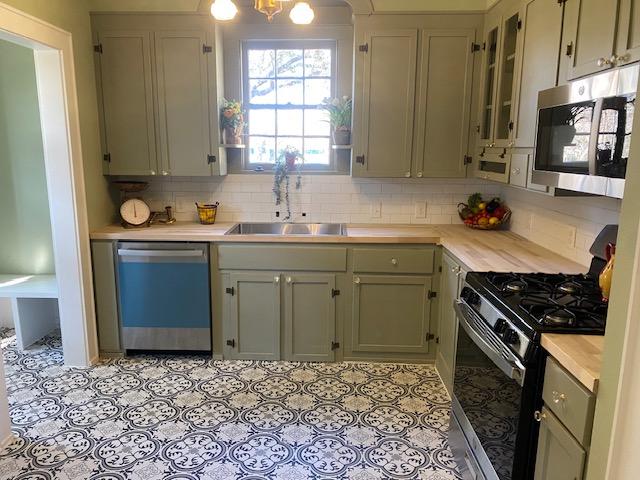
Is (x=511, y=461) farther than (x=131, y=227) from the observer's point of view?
No

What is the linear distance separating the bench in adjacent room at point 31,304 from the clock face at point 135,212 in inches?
28.8

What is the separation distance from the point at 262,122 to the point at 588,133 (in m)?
2.67

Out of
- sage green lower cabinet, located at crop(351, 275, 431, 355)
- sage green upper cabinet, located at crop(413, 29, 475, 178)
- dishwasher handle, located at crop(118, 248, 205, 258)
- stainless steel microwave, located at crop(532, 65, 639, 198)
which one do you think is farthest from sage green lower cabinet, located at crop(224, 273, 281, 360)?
stainless steel microwave, located at crop(532, 65, 639, 198)

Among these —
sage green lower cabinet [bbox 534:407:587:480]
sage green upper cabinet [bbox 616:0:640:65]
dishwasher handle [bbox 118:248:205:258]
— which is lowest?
sage green lower cabinet [bbox 534:407:587:480]

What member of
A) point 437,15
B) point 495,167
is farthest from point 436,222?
point 437,15

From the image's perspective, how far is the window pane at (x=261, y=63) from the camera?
381 centimetres

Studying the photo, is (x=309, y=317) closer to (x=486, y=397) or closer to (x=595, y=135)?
(x=486, y=397)

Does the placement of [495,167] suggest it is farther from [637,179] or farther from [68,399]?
[68,399]

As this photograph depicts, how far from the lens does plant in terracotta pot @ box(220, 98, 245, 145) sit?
141 inches

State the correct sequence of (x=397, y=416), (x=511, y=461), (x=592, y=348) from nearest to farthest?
(x=592, y=348), (x=511, y=461), (x=397, y=416)

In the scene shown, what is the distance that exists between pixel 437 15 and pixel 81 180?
275 centimetres

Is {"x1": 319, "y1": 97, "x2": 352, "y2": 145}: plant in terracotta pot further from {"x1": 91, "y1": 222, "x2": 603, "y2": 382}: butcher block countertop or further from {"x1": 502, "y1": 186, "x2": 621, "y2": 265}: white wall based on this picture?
{"x1": 502, "y1": 186, "x2": 621, "y2": 265}: white wall

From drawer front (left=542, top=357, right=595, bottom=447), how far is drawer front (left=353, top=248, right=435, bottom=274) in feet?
5.62

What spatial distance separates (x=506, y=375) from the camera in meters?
1.78
